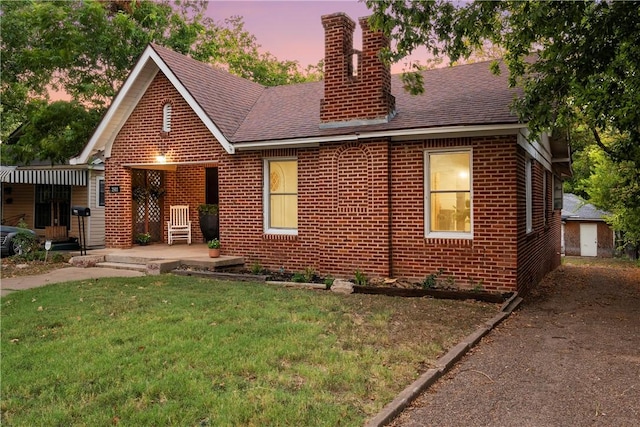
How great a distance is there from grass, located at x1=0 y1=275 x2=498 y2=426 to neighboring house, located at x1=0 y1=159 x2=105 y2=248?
42.3 ft

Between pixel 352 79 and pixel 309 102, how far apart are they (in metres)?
3.04

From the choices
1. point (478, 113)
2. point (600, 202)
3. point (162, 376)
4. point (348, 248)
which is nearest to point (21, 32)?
point (348, 248)

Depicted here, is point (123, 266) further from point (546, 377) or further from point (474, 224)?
point (546, 377)

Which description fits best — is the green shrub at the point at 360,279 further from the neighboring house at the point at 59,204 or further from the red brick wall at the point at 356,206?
the neighboring house at the point at 59,204

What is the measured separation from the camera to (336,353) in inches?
215

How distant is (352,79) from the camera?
10836 mm

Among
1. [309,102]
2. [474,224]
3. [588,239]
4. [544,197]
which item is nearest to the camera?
[474,224]

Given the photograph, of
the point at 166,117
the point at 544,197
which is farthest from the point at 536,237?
the point at 166,117

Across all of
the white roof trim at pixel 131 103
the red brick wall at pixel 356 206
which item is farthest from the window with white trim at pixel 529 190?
the white roof trim at pixel 131 103

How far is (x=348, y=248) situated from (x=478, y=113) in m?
3.86

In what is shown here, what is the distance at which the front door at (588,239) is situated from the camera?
3306 cm

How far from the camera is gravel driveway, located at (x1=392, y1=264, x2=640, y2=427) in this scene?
4.11 meters

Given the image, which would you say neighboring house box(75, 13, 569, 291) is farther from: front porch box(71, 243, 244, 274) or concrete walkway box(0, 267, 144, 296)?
concrete walkway box(0, 267, 144, 296)

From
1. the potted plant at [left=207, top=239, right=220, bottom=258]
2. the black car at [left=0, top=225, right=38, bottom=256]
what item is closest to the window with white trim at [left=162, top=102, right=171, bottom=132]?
the potted plant at [left=207, top=239, right=220, bottom=258]
